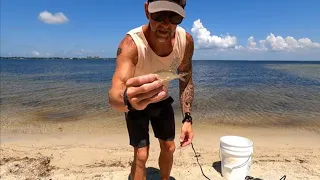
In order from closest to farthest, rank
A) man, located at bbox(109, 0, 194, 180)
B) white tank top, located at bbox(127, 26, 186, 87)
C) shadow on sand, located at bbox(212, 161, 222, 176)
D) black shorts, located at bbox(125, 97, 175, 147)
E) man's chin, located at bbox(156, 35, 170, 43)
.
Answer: man, located at bbox(109, 0, 194, 180) → man's chin, located at bbox(156, 35, 170, 43) → white tank top, located at bbox(127, 26, 186, 87) → black shorts, located at bbox(125, 97, 175, 147) → shadow on sand, located at bbox(212, 161, 222, 176)

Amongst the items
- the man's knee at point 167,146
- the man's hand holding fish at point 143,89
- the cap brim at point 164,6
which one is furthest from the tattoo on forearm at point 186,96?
the man's hand holding fish at point 143,89

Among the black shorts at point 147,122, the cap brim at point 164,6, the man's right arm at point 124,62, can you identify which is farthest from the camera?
the black shorts at point 147,122

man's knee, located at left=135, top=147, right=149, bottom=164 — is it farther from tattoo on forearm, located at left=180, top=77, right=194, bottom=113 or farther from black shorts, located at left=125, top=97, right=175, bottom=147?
tattoo on forearm, located at left=180, top=77, right=194, bottom=113

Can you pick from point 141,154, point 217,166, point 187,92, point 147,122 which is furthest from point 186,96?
point 217,166

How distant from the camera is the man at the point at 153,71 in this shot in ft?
5.96

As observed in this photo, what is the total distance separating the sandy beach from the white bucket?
12.0 inches

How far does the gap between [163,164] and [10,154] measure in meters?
4.08

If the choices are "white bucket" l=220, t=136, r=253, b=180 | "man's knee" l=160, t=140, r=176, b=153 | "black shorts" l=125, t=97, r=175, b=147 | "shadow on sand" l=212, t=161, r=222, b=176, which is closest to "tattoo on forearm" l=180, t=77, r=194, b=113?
"black shorts" l=125, t=97, r=175, b=147

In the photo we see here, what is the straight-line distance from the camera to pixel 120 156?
255 inches

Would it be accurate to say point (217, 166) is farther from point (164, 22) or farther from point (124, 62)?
point (164, 22)

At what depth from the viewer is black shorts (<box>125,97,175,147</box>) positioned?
12.8ft

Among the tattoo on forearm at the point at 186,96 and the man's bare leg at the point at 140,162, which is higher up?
the tattoo on forearm at the point at 186,96

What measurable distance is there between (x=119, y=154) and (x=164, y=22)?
→ 432 centimetres

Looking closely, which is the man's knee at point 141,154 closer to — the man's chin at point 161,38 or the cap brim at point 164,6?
the man's chin at point 161,38
